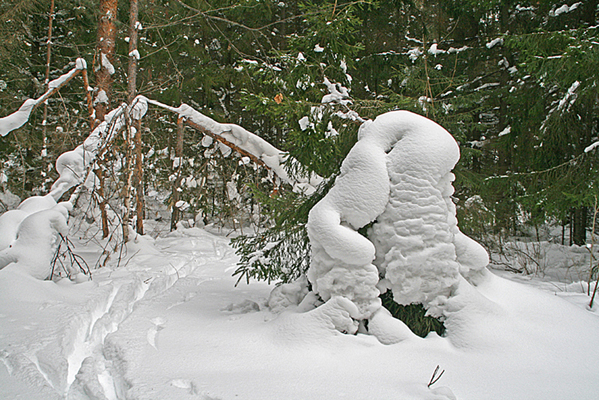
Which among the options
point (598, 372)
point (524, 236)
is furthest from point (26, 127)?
point (524, 236)

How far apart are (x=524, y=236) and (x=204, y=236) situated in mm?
10520

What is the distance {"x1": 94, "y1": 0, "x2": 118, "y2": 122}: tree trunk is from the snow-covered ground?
385cm

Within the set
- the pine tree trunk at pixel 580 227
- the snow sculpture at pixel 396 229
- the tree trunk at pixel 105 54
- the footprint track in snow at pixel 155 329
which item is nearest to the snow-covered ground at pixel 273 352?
the footprint track in snow at pixel 155 329

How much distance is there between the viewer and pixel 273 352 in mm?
2332

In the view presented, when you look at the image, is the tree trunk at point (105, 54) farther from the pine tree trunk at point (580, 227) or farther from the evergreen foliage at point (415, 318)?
the pine tree trunk at point (580, 227)

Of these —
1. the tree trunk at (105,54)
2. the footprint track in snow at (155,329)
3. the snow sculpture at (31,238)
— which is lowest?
the footprint track in snow at (155,329)

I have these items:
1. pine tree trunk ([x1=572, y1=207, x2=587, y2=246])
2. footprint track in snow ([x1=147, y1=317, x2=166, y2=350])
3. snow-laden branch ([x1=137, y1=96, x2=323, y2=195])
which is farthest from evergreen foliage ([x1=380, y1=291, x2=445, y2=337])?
pine tree trunk ([x1=572, y1=207, x2=587, y2=246])

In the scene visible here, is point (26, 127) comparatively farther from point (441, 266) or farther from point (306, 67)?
point (441, 266)

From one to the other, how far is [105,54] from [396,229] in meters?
6.34

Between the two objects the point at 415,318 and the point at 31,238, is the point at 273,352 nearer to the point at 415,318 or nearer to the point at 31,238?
the point at 415,318

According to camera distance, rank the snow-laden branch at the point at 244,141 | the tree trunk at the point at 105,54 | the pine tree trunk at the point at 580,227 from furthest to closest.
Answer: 1. the pine tree trunk at the point at 580,227
2. the tree trunk at the point at 105,54
3. the snow-laden branch at the point at 244,141

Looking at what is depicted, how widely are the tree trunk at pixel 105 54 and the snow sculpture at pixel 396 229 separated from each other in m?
5.41

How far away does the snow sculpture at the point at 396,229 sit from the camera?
255cm

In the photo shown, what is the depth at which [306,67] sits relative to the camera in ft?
12.3
